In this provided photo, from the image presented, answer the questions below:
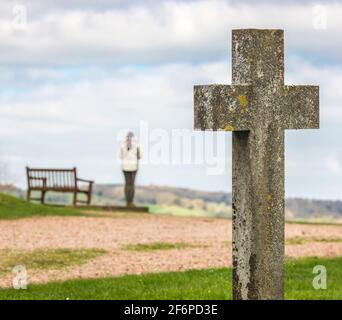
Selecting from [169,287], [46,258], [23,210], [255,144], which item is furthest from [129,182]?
[255,144]

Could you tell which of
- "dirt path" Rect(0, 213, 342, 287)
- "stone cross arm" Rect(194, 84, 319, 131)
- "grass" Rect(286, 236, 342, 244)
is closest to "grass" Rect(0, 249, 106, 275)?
"dirt path" Rect(0, 213, 342, 287)

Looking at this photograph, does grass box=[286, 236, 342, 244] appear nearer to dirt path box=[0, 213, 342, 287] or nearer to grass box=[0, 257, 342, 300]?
dirt path box=[0, 213, 342, 287]

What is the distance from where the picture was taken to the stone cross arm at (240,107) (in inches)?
316

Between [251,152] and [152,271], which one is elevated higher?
[251,152]

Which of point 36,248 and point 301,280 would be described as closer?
point 301,280

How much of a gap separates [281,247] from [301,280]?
20.0 feet

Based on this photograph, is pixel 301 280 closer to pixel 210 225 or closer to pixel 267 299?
pixel 267 299

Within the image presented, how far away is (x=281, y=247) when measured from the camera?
8266 mm

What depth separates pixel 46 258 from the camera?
1783 cm

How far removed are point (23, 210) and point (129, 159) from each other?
14.8ft

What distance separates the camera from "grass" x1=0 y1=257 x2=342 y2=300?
11944 mm

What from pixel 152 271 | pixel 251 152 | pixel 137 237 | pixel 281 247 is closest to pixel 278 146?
pixel 251 152
